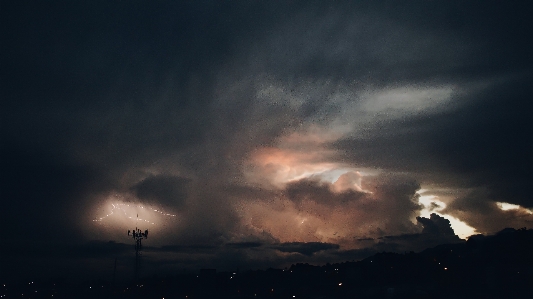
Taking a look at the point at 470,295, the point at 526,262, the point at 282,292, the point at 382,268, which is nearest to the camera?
the point at 470,295

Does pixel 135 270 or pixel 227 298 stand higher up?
pixel 135 270

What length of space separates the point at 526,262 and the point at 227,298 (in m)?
97.2

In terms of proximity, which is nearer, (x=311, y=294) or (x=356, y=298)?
(x=356, y=298)

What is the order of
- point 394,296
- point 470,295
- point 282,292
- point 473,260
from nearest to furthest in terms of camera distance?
point 470,295 < point 394,296 < point 473,260 < point 282,292

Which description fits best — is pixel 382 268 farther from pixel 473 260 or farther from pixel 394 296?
pixel 394 296

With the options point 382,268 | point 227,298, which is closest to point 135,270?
point 227,298

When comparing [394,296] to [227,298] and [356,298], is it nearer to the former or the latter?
[356,298]

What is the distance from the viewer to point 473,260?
141250 mm

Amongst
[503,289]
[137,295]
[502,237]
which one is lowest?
[137,295]

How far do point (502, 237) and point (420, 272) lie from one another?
39501 millimetres

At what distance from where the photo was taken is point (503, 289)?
102562 mm

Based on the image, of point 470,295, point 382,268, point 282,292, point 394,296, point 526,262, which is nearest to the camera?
point 470,295

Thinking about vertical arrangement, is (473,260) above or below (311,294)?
above

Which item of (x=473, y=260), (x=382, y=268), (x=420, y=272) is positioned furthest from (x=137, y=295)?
(x=473, y=260)
